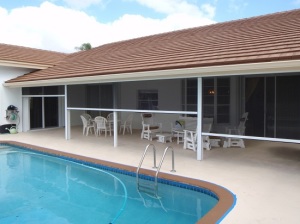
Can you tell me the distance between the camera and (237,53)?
7.16m

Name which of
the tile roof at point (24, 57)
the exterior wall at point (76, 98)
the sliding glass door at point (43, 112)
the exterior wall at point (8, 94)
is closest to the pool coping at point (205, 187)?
the exterior wall at point (8, 94)

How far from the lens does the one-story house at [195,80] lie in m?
6.94

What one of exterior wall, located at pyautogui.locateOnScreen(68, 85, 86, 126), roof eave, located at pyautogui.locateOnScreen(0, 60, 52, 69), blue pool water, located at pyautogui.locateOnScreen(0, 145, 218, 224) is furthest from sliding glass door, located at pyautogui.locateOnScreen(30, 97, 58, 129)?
blue pool water, located at pyautogui.locateOnScreen(0, 145, 218, 224)

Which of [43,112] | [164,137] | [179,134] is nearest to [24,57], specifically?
[43,112]

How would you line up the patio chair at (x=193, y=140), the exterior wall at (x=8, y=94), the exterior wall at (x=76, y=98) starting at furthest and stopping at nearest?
the exterior wall at (x=76, y=98) < the exterior wall at (x=8, y=94) < the patio chair at (x=193, y=140)

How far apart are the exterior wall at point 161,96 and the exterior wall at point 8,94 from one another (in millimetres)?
5091

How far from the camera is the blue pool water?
5047 mm

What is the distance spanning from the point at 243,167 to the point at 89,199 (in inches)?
144

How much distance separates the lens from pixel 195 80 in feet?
40.3

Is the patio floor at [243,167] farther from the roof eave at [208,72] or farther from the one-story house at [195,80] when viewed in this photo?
the roof eave at [208,72]

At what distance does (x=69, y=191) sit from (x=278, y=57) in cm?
540

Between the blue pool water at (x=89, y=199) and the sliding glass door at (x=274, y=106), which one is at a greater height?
the sliding glass door at (x=274, y=106)

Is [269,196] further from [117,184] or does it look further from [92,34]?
[92,34]

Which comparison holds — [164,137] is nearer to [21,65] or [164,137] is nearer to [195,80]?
[195,80]
